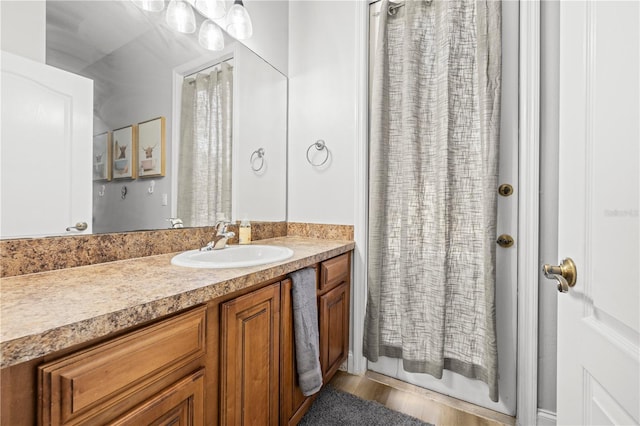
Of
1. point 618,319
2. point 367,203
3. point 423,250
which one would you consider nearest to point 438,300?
point 423,250

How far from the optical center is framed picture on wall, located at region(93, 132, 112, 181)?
3.40 ft

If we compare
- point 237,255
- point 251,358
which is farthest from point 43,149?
point 251,358

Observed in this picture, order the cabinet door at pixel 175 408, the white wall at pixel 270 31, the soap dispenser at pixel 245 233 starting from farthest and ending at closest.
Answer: the white wall at pixel 270 31 → the soap dispenser at pixel 245 233 → the cabinet door at pixel 175 408

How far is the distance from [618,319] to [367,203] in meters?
1.27

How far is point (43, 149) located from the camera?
91 centimetres

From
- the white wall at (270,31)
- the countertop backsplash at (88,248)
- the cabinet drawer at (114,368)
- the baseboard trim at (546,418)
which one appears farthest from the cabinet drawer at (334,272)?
the white wall at (270,31)

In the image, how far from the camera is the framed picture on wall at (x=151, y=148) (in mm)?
1188

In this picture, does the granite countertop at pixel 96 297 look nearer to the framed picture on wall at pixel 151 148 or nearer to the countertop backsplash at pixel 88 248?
the countertop backsplash at pixel 88 248

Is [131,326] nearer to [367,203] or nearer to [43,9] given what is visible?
[43,9]

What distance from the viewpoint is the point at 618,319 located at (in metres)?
0.52

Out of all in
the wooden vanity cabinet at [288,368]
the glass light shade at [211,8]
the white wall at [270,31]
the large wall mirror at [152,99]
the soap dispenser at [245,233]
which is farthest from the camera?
the white wall at [270,31]

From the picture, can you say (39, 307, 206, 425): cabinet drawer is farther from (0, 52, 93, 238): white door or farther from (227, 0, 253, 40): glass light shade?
(227, 0, 253, 40): glass light shade

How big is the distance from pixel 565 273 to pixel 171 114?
1.55 meters

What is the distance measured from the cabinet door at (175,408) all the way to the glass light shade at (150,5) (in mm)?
1448
